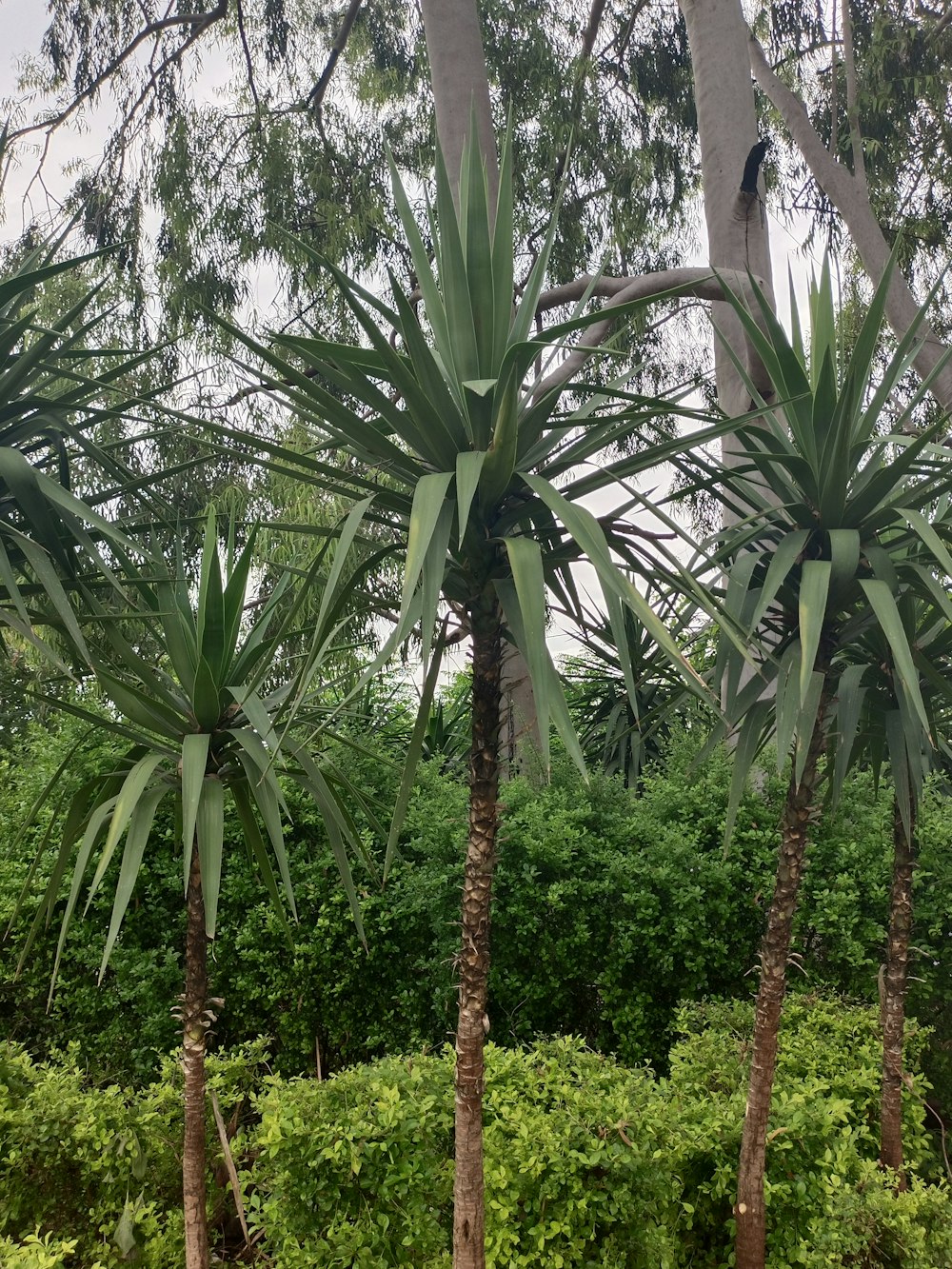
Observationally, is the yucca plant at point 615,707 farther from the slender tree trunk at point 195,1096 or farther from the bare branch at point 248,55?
the bare branch at point 248,55

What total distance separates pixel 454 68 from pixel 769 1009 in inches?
258

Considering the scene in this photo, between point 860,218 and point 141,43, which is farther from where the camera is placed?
point 141,43

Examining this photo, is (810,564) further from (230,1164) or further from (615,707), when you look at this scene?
(615,707)

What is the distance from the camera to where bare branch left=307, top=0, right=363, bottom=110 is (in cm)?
896

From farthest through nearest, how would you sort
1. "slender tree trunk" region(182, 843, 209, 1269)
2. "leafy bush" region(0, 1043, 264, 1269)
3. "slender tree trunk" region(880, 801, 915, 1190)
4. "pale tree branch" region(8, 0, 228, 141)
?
"pale tree branch" region(8, 0, 228, 141), "slender tree trunk" region(880, 801, 915, 1190), "leafy bush" region(0, 1043, 264, 1269), "slender tree trunk" region(182, 843, 209, 1269)

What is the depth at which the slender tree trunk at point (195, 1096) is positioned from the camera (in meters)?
2.88

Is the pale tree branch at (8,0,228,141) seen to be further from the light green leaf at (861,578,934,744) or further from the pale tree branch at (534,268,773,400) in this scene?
the light green leaf at (861,578,934,744)

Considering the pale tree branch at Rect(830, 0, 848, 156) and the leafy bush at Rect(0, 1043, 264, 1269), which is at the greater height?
the pale tree branch at Rect(830, 0, 848, 156)

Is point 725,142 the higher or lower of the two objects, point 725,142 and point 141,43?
the lower

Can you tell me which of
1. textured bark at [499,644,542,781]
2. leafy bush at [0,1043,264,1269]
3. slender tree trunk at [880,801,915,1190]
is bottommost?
leafy bush at [0,1043,264,1269]

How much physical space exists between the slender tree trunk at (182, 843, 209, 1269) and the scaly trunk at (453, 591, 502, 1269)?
86cm

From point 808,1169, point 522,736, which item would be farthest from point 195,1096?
point 522,736

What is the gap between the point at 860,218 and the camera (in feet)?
21.7

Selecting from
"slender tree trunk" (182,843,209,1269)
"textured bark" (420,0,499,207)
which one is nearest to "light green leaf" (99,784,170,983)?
"slender tree trunk" (182,843,209,1269)
